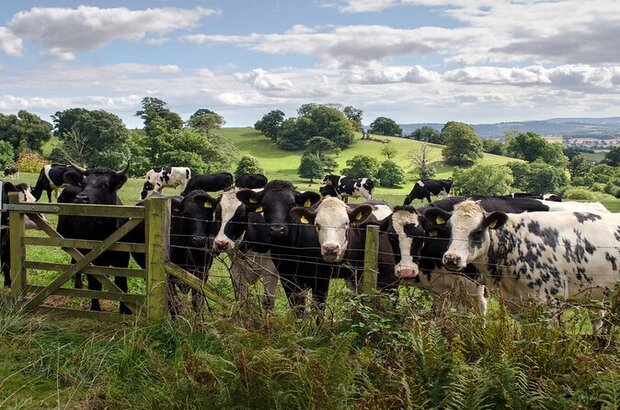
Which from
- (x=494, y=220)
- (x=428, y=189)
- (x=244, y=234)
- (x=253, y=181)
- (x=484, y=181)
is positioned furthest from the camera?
(x=484, y=181)

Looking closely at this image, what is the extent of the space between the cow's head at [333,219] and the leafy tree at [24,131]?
81.8 m

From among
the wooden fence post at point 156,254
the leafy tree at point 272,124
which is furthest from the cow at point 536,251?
the leafy tree at point 272,124

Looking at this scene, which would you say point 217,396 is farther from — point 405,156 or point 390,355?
point 405,156

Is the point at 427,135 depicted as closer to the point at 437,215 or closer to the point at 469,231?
the point at 437,215

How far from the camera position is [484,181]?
240ft

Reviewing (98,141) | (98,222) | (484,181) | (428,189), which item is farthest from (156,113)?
(98,222)

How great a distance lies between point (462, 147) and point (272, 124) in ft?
137

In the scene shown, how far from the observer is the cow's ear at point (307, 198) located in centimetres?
779

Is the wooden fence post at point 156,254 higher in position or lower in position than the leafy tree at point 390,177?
higher

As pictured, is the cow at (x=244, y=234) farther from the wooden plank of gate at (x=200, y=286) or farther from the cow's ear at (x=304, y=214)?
the wooden plank of gate at (x=200, y=286)

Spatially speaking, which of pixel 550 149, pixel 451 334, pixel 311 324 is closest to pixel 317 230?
pixel 311 324

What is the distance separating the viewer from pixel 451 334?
16.0 feet

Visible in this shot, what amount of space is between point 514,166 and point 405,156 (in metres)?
19.4

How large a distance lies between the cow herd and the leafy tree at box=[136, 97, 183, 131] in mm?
97731
